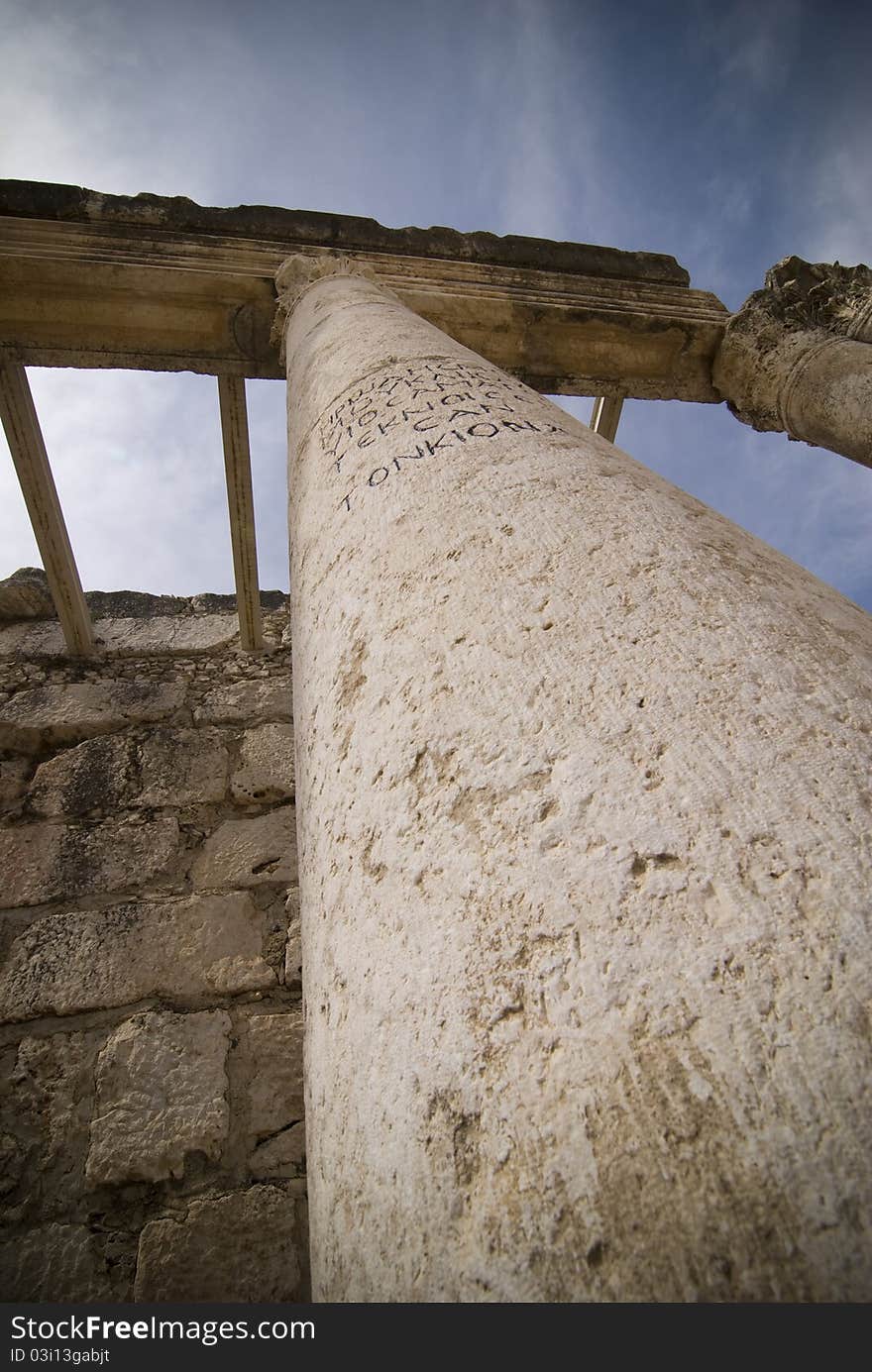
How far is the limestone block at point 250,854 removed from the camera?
312cm

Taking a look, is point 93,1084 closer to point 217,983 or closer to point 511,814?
point 217,983

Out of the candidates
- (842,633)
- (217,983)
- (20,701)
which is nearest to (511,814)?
(842,633)

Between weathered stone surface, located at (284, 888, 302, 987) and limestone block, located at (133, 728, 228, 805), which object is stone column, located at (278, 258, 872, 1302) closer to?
weathered stone surface, located at (284, 888, 302, 987)

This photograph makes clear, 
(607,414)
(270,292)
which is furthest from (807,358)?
(270,292)

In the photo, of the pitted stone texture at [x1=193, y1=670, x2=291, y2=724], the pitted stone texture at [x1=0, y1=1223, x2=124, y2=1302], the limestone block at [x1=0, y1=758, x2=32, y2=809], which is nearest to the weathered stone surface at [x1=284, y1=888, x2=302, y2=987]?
the pitted stone texture at [x1=0, y1=1223, x2=124, y2=1302]

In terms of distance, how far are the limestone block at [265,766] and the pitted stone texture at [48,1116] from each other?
4.02 feet

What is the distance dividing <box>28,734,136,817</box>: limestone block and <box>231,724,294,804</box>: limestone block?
533mm

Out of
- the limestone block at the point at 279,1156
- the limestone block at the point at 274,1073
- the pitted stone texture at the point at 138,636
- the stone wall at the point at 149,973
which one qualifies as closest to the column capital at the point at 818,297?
the stone wall at the point at 149,973

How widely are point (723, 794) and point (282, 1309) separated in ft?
2.21

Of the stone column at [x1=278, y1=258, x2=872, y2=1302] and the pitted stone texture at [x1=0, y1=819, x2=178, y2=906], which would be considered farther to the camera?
the pitted stone texture at [x1=0, y1=819, x2=178, y2=906]

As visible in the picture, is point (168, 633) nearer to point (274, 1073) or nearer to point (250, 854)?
point (250, 854)

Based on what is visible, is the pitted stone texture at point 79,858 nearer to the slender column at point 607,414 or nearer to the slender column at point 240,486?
the slender column at point 240,486

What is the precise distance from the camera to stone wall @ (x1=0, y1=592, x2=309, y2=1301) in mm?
2148

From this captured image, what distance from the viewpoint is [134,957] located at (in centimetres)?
281
